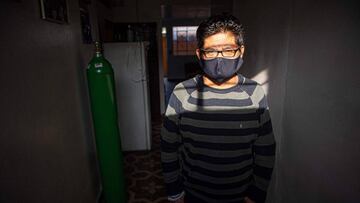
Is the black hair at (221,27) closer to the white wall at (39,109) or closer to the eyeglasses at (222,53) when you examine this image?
the eyeglasses at (222,53)

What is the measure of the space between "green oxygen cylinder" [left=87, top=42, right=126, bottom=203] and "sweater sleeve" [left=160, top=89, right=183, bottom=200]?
859 mm

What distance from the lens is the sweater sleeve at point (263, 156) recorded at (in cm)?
99

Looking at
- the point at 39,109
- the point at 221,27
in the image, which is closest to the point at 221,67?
the point at 221,27

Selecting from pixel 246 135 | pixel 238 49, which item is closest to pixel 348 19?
pixel 238 49

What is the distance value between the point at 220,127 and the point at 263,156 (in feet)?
0.86

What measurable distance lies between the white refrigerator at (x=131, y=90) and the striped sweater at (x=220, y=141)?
1.97 meters

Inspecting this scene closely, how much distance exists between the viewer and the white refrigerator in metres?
2.83

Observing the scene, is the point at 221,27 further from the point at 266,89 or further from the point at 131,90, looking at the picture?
the point at 131,90

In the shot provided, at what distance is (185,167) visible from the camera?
110 centimetres

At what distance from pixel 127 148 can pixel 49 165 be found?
6.76 ft

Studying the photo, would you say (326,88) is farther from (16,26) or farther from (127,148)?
(127,148)

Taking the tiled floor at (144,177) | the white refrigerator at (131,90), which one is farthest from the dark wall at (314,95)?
the white refrigerator at (131,90)

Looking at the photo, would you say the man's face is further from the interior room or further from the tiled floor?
the tiled floor

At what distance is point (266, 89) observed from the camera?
1.60 m
